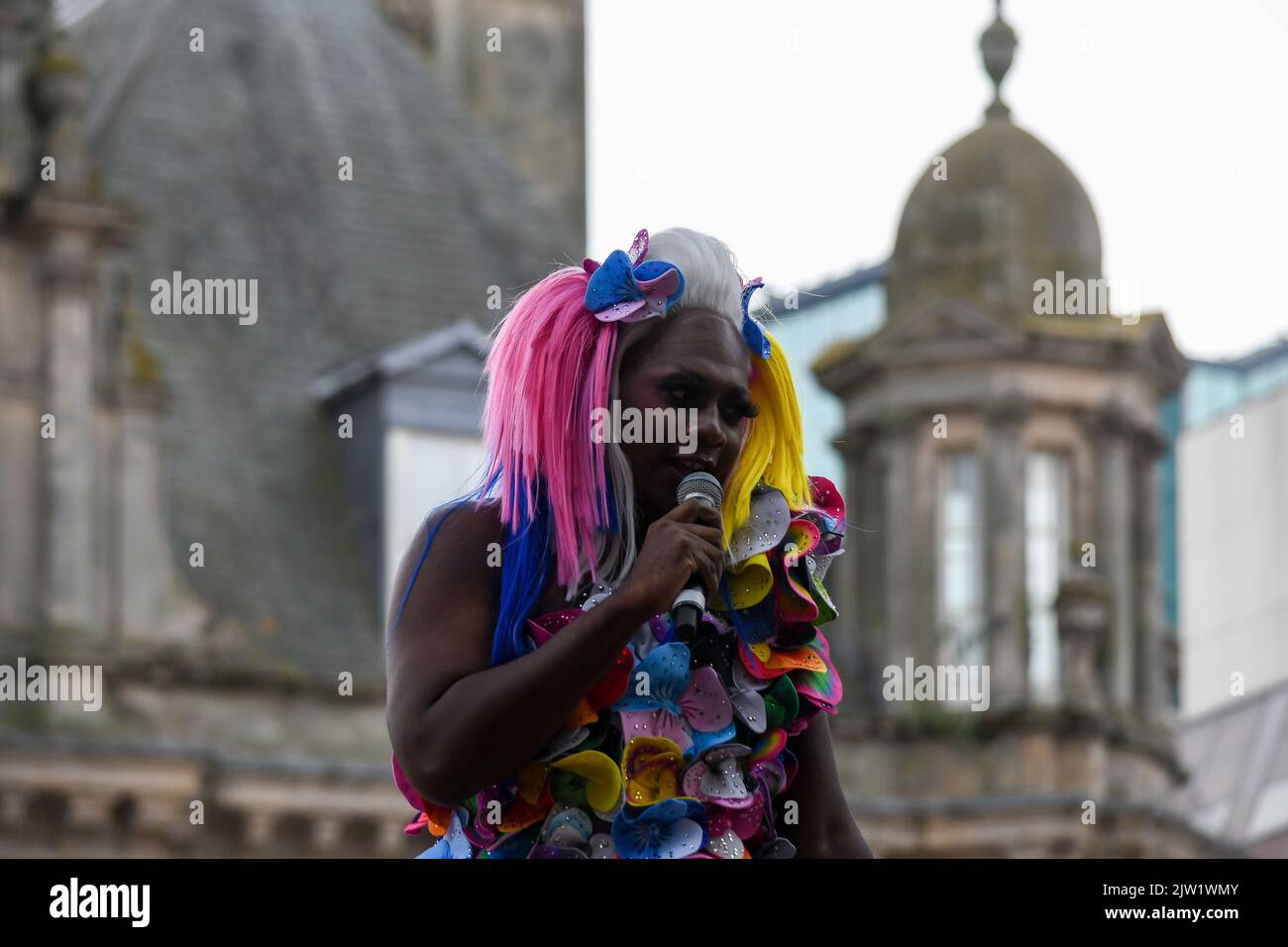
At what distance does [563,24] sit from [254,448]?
9.51 meters

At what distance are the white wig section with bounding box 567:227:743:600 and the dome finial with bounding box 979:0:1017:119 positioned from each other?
3005cm

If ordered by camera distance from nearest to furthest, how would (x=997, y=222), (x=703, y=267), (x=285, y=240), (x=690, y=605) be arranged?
(x=690, y=605), (x=703, y=267), (x=285, y=240), (x=997, y=222)

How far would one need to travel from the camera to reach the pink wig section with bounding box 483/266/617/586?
623 cm

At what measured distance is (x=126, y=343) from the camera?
1179 inches

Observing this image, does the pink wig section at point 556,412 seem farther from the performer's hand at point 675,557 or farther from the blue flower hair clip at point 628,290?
the performer's hand at point 675,557

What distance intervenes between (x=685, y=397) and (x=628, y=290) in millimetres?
197

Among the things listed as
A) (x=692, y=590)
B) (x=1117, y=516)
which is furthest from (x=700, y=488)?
(x=1117, y=516)

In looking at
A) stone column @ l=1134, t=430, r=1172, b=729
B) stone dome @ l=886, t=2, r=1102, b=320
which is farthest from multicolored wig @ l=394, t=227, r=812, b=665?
stone column @ l=1134, t=430, r=1172, b=729

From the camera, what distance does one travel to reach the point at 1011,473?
35750 mm

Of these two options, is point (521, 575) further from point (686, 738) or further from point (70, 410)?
point (70, 410)

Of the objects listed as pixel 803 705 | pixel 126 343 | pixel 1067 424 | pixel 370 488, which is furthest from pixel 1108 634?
pixel 803 705

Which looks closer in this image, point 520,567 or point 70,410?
point 520,567

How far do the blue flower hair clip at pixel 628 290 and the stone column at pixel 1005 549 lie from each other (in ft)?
93.0
